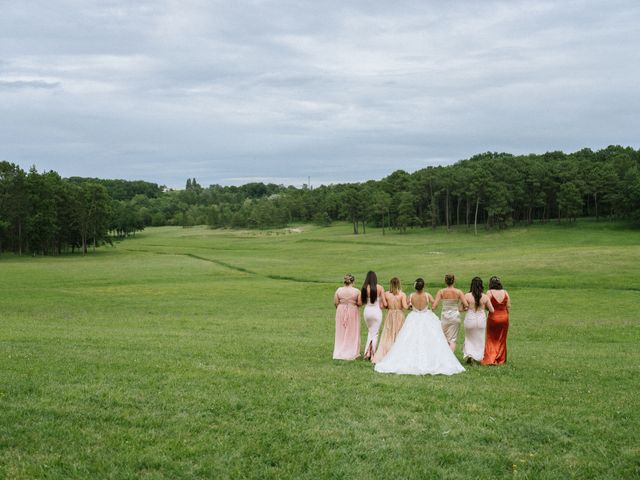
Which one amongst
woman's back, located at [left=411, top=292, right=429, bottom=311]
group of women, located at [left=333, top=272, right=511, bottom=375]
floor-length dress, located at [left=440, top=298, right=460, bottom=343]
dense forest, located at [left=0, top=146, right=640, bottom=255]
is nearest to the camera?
group of women, located at [left=333, top=272, right=511, bottom=375]

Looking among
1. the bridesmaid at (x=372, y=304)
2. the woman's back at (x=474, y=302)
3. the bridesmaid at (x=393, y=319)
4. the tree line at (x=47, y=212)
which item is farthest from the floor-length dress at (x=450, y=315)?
the tree line at (x=47, y=212)

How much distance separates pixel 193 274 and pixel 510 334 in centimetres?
4281

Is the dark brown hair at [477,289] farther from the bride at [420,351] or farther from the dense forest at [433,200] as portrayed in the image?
the dense forest at [433,200]

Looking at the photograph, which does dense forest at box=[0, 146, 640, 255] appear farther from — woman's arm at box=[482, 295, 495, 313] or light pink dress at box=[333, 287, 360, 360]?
woman's arm at box=[482, 295, 495, 313]

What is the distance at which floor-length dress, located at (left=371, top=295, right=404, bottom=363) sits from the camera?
58.4 ft

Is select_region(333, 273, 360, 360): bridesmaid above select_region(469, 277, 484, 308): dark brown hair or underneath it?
underneath

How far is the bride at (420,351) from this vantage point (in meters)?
15.8

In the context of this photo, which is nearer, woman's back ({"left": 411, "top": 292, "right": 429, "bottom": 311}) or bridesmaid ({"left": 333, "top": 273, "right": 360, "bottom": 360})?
woman's back ({"left": 411, "top": 292, "right": 429, "bottom": 311})

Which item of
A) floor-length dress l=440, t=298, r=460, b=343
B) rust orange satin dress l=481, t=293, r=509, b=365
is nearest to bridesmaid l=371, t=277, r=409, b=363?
floor-length dress l=440, t=298, r=460, b=343

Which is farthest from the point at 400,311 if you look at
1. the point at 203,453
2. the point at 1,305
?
the point at 1,305

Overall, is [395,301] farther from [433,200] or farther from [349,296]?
[433,200]

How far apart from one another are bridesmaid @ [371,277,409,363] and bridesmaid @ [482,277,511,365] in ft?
8.10

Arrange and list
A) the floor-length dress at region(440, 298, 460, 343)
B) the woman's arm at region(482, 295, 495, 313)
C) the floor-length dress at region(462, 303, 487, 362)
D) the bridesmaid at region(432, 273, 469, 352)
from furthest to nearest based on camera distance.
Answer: the floor-length dress at region(440, 298, 460, 343), the bridesmaid at region(432, 273, 469, 352), the floor-length dress at region(462, 303, 487, 362), the woman's arm at region(482, 295, 495, 313)

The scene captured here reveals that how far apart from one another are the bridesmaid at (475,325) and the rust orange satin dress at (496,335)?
0.58ft
